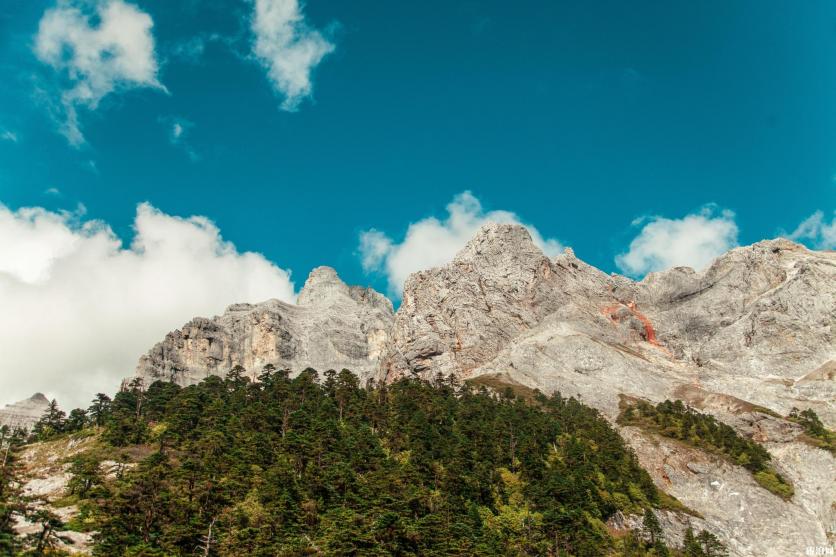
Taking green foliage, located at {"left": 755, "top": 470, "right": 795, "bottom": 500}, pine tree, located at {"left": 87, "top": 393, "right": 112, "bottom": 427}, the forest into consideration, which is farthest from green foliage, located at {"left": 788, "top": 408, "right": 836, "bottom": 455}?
pine tree, located at {"left": 87, "top": 393, "right": 112, "bottom": 427}

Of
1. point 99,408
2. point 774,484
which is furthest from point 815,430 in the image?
point 99,408

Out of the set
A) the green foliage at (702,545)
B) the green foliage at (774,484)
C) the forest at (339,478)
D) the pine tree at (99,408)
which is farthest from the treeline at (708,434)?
the pine tree at (99,408)

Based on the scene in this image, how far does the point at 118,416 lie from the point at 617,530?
80.0 meters

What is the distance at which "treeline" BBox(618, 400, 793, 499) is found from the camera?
12062cm

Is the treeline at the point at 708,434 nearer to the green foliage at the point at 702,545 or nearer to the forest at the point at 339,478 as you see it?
the forest at the point at 339,478

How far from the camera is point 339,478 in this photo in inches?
3049

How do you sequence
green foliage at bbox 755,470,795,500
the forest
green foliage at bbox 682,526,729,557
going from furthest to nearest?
green foliage at bbox 755,470,795,500, green foliage at bbox 682,526,729,557, the forest

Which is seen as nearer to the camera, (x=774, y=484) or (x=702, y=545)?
(x=702, y=545)

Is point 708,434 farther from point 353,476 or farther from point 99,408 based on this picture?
point 99,408

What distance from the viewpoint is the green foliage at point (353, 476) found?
61.9 metres

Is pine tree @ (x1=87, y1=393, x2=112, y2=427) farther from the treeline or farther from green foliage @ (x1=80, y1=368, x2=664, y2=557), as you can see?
the treeline

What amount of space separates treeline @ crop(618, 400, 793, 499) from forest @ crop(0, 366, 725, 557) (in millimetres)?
14933

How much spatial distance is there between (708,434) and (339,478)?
86303 mm

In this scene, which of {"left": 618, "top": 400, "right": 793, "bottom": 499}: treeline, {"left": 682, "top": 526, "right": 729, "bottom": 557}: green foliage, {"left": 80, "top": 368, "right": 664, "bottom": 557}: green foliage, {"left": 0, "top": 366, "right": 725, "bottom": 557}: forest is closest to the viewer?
{"left": 0, "top": 366, "right": 725, "bottom": 557}: forest
